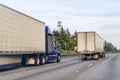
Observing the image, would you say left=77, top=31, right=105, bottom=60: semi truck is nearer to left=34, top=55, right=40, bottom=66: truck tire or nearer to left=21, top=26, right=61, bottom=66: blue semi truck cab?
left=21, top=26, right=61, bottom=66: blue semi truck cab

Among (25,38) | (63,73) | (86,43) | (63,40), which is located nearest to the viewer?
(63,73)

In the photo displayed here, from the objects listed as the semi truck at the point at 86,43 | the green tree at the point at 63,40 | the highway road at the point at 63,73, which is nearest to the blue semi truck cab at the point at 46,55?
the highway road at the point at 63,73

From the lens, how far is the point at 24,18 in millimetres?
26641

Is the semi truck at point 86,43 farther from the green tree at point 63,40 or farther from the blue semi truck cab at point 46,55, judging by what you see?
the green tree at point 63,40

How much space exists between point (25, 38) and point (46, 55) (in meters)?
7.58

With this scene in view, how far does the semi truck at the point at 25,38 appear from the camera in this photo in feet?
73.8

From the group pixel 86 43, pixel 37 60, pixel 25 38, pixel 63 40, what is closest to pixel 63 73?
pixel 25 38

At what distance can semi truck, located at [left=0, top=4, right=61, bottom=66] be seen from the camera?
22.5 meters

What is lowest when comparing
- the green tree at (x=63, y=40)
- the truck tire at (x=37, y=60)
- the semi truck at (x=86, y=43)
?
the truck tire at (x=37, y=60)

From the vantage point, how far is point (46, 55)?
3419 centimetres

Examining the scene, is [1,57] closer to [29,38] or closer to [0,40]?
[0,40]

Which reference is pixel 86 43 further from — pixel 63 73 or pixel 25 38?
pixel 63 73

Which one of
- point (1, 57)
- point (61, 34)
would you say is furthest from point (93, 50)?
point (61, 34)

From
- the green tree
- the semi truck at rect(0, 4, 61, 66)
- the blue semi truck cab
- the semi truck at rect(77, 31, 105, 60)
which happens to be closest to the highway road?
the semi truck at rect(0, 4, 61, 66)
